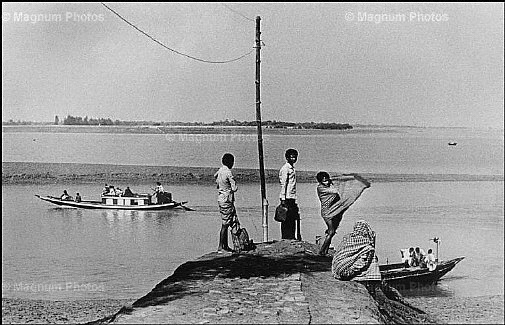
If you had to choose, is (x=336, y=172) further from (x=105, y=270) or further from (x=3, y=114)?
(x=3, y=114)

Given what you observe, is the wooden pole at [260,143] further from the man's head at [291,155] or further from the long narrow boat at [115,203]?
the long narrow boat at [115,203]

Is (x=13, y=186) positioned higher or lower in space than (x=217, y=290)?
higher

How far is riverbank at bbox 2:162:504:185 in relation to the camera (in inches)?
372

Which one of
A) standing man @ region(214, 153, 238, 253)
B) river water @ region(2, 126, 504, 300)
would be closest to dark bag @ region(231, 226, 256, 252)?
standing man @ region(214, 153, 238, 253)

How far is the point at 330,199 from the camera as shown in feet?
25.8

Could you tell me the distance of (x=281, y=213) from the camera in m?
8.77

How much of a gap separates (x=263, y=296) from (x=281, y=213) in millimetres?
2149

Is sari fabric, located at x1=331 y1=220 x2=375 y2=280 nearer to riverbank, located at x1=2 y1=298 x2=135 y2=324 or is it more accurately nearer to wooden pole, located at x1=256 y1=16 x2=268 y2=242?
wooden pole, located at x1=256 y1=16 x2=268 y2=242

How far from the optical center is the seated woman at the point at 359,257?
6.93 meters

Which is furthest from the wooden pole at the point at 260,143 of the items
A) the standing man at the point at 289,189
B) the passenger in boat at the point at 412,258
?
the passenger in boat at the point at 412,258

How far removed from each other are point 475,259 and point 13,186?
17.4 ft

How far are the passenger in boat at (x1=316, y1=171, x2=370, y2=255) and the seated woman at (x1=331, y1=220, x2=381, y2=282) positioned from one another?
0.79 meters

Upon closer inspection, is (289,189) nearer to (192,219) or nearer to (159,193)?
(192,219)

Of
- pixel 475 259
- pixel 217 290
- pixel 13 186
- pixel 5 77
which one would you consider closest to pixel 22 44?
pixel 5 77
